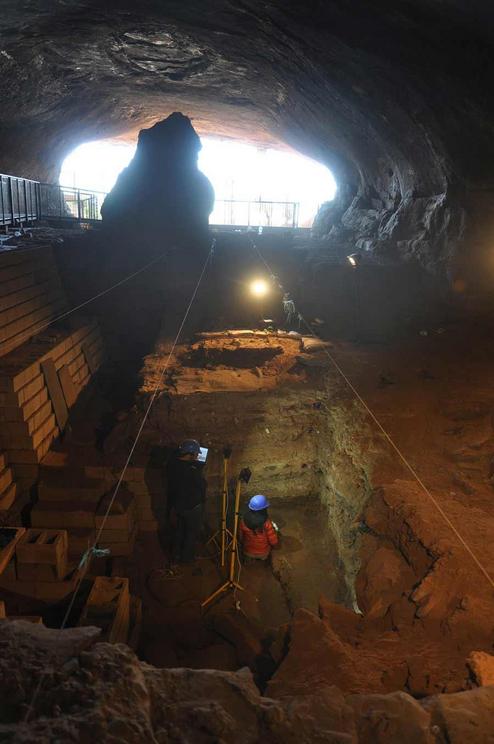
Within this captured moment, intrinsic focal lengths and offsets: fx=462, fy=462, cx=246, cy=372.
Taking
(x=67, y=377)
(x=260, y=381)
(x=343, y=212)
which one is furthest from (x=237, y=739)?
(x=343, y=212)

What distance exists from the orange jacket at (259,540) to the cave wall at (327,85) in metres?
7.59

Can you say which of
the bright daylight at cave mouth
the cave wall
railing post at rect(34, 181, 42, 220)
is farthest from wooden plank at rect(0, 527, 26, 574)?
railing post at rect(34, 181, 42, 220)

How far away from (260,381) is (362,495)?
3250mm

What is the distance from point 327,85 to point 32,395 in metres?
10.7

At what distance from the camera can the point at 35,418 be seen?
8383 mm

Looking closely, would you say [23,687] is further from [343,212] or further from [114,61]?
[343,212]

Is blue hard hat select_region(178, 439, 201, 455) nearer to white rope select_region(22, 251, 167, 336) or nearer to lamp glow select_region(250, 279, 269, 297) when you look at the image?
white rope select_region(22, 251, 167, 336)

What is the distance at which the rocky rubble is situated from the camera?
2.24 meters

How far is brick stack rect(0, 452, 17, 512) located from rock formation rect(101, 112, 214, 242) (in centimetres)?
956

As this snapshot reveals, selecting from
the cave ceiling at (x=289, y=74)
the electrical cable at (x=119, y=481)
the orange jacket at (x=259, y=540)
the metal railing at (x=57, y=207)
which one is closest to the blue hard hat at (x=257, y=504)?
the orange jacket at (x=259, y=540)

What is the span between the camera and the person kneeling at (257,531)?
6.79 meters

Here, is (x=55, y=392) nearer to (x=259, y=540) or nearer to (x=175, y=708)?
(x=259, y=540)

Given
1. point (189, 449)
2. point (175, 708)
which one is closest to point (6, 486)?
point (189, 449)

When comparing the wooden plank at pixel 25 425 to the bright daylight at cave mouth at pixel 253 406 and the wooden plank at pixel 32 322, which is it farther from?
the wooden plank at pixel 32 322
